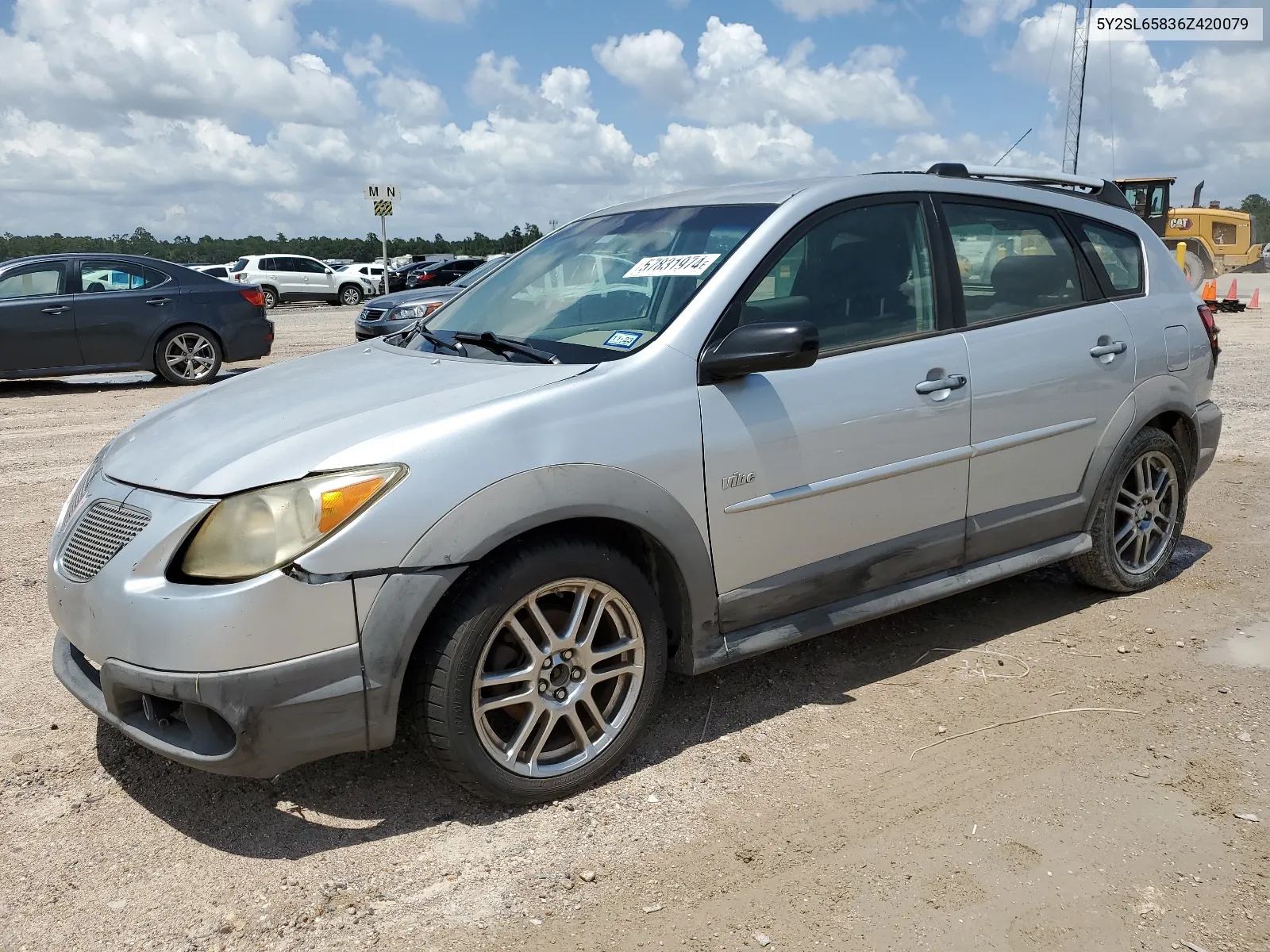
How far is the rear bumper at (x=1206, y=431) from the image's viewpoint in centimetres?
491

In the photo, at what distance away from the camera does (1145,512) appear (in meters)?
4.84

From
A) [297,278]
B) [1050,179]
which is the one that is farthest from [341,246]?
[1050,179]

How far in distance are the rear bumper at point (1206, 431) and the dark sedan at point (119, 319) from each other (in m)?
10.7

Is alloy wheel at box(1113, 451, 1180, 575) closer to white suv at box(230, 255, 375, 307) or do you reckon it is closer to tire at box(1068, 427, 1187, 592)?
tire at box(1068, 427, 1187, 592)

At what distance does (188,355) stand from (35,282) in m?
1.68

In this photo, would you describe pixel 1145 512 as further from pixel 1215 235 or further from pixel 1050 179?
pixel 1215 235

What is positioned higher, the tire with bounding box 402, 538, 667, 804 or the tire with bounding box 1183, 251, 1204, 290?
the tire with bounding box 402, 538, 667, 804

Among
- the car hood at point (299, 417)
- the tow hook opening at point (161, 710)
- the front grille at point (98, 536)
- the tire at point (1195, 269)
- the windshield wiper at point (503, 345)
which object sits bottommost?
the tire at point (1195, 269)

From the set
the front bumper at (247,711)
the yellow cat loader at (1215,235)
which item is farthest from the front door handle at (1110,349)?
the yellow cat loader at (1215,235)

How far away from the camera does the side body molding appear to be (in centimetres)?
279

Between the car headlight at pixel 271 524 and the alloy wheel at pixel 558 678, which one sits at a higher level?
the car headlight at pixel 271 524

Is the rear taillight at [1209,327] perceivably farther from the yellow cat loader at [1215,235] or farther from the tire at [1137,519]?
the yellow cat loader at [1215,235]

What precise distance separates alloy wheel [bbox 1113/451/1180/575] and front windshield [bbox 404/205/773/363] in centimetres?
222

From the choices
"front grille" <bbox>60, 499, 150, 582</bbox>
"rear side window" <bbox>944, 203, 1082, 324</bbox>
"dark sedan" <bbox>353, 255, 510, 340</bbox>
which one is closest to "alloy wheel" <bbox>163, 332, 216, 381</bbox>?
"dark sedan" <bbox>353, 255, 510, 340</bbox>
